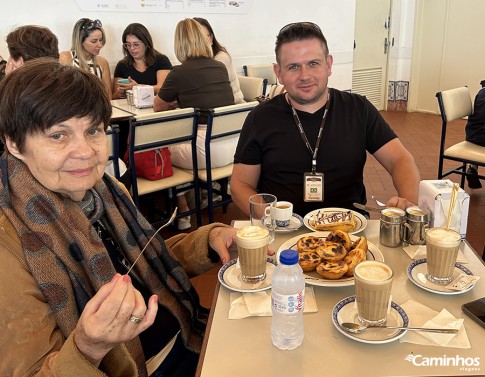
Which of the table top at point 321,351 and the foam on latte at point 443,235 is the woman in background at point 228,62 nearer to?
the foam on latte at point 443,235

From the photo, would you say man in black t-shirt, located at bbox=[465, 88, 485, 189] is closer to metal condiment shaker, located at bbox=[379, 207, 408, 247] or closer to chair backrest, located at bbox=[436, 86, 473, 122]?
chair backrest, located at bbox=[436, 86, 473, 122]

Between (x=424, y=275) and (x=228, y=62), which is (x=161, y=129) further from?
(x=424, y=275)

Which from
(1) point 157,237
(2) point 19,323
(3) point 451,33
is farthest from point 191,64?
(3) point 451,33

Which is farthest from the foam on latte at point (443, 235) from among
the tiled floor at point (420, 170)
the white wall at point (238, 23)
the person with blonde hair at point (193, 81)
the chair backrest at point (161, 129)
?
the white wall at point (238, 23)

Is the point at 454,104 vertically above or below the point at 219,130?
above

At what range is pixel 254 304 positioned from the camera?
1194 mm

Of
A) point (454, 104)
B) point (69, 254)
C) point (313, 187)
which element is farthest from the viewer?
point (454, 104)

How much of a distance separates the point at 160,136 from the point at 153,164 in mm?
245

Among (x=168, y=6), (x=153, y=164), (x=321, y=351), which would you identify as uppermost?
(x=168, y=6)

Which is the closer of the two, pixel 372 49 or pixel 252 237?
pixel 252 237

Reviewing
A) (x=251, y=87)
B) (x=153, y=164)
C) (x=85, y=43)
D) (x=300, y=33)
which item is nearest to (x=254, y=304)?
(x=300, y=33)

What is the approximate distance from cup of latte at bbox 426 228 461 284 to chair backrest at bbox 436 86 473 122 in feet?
8.99

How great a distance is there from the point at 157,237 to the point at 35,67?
65cm

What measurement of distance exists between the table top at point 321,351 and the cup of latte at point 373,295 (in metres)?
0.07
